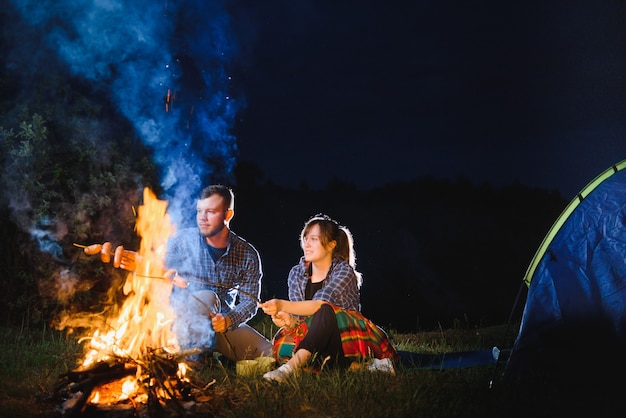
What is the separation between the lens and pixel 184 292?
5.71 metres

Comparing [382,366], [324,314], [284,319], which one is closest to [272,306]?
[284,319]

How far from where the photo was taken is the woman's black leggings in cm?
525

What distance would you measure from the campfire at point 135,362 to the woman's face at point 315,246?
1.36m

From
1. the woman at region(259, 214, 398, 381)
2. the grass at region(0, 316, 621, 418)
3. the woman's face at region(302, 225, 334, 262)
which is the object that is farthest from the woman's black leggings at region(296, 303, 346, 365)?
the woman's face at region(302, 225, 334, 262)

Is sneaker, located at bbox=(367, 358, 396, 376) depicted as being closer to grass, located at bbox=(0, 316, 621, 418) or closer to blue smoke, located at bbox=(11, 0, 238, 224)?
grass, located at bbox=(0, 316, 621, 418)

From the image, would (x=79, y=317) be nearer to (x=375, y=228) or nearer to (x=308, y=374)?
(x=308, y=374)

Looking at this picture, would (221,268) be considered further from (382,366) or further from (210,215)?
(382,366)

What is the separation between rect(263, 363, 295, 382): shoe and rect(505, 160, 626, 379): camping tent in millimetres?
1804

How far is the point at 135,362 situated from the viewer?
4.21 metres

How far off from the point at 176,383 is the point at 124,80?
Result: 4.28m

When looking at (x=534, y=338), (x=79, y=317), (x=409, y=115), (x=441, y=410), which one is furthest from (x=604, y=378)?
(x=409, y=115)

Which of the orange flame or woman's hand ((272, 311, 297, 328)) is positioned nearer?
the orange flame

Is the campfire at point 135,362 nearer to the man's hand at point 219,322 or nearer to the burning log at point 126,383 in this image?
the burning log at point 126,383

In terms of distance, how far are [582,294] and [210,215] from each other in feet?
10.9
